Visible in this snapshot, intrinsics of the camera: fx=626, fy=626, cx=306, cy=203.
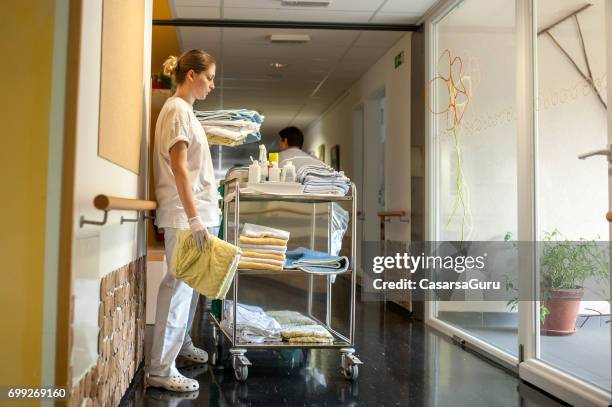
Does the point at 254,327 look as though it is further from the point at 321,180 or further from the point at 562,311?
the point at 562,311

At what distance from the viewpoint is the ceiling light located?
5.51m

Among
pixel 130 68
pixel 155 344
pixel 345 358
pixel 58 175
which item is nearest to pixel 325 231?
pixel 345 358

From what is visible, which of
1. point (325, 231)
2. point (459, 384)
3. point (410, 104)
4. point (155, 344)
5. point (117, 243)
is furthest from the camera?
point (410, 104)

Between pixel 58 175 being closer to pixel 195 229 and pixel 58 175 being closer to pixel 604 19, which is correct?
pixel 195 229

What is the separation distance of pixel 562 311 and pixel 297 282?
446 cm

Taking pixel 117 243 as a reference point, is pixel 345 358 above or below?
below

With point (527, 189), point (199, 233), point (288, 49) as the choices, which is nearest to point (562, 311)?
point (527, 189)

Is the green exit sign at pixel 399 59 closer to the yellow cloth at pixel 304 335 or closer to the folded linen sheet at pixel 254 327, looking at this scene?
the folded linen sheet at pixel 254 327

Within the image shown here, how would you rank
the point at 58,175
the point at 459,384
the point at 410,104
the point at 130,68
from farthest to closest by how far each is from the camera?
the point at 410,104 → the point at 459,384 → the point at 130,68 → the point at 58,175

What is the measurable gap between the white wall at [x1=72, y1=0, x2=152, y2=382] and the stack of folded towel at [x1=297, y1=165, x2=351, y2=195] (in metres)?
1.10

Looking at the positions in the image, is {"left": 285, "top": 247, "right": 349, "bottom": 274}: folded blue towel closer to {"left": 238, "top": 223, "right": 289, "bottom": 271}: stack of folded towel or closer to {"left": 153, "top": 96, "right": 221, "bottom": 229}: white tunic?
{"left": 238, "top": 223, "right": 289, "bottom": 271}: stack of folded towel

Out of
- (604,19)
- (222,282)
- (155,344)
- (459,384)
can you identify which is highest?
(604,19)

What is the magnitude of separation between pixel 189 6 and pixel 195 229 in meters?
2.76

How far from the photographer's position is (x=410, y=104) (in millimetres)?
5258
